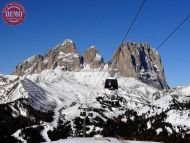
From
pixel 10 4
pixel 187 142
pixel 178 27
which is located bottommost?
pixel 187 142

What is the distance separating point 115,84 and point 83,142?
→ 41465 mm

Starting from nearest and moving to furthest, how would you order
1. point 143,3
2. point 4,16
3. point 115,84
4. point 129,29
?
1. point 143,3
2. point 4,16
3. point 129,29
4. point 115,84

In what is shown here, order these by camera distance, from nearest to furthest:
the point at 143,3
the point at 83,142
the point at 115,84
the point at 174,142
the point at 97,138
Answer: the point at 143,3 → the point at 83,142 → the point at 97,138 → the point at 174,142 → the point at 115,84

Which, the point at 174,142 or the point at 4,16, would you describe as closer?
the point at 4,16

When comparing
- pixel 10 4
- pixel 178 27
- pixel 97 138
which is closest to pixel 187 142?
pixel 97 138

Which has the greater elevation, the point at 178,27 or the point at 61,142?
the point at 178,27

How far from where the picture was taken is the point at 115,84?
81375 millimetres

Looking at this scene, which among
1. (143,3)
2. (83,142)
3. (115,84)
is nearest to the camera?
(143,3)

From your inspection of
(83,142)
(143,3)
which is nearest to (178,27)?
(143,3)

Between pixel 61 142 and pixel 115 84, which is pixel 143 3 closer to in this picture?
pixel 61 142

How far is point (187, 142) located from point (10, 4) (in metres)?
28.9

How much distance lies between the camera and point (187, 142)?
173ft

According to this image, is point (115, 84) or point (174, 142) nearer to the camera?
point (174, 142)

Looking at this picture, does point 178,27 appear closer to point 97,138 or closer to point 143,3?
point 143,3
